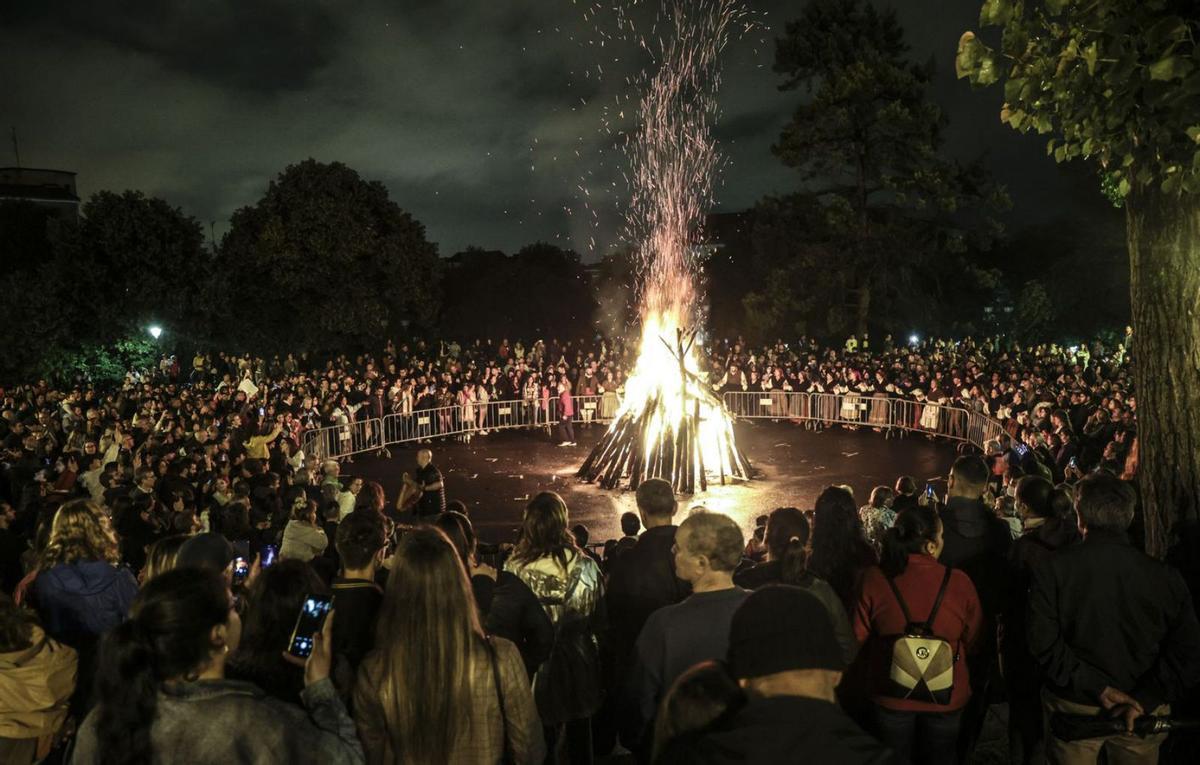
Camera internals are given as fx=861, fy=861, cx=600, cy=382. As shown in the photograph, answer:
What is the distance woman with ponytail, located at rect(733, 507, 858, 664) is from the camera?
14.5ft

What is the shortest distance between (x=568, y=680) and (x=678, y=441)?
13.9m

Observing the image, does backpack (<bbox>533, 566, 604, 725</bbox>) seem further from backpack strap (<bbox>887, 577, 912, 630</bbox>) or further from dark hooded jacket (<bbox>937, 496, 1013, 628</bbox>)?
dark hooded jacket (<bbox>937, 496, 1013, 628</bbox>)

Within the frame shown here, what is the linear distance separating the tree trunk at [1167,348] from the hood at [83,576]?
6.88 m

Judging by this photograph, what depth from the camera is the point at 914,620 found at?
4395 mm

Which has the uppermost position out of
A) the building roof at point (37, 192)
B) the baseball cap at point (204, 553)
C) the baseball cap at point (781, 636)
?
the building roof at point (37, 192)

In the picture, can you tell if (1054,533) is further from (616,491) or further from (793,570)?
(616,491)

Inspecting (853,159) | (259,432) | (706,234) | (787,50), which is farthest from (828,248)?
(706,234)

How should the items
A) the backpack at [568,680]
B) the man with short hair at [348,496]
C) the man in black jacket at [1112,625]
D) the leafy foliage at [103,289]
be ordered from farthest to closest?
the leafy foliage at [103,289]
the man with short hair at [348,496]
the backpack at [568,680]
the man in black jacket at [1112,625]

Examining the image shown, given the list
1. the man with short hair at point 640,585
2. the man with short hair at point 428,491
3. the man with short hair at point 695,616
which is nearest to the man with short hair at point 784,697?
the man with short hair at point 695,616

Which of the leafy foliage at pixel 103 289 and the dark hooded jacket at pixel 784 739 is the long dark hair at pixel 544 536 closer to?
the dark hooded jacket at pixel 784 739

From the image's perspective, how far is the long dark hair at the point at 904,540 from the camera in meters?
4.52

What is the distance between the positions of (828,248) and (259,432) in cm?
2642

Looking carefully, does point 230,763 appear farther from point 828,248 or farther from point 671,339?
point 828,248

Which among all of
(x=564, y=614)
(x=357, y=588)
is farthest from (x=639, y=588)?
(x=357, y=588)
